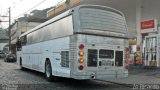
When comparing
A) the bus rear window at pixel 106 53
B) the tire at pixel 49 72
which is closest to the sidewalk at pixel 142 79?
the bus rear window at pixel 106 53

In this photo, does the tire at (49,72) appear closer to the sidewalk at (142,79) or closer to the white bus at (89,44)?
the white bus at (89,44)

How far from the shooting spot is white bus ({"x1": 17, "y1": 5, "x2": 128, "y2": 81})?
12.3 m

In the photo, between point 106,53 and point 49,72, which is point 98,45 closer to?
point 106,53

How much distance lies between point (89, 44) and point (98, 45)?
1.52 ft

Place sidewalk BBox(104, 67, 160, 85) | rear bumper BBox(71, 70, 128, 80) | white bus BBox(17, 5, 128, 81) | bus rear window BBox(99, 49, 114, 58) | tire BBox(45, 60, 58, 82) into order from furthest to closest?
tire BBox(45, 60, 58, 82), sidewalk BBox(104, 67, 160, 85), bus rear window BBox(99, 49, 114, 58), white bus BBox(17, 5, 128, 81), rear bumper BBox(71, 70, 128, 80)

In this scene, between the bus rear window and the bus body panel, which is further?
the bus rear window

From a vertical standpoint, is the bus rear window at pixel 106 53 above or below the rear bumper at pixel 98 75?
above

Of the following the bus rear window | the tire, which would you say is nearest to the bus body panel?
the bus rear window

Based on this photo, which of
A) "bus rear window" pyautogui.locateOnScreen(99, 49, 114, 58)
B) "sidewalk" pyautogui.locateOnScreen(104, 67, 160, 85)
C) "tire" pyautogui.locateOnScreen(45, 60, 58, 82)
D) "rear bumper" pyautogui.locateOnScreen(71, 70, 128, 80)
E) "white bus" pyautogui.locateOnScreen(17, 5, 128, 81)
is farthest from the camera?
"tire" pyautogui.locateOnScreen(45, 60, 58, 82)

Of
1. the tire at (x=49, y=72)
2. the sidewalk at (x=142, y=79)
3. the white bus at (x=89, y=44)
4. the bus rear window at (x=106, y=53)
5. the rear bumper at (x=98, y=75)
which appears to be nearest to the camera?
the rear bumper at (x=98, y=75)

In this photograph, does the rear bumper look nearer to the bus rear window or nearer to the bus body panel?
the bus body panel

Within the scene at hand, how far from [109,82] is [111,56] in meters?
2.71

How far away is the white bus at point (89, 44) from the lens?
1231 cm

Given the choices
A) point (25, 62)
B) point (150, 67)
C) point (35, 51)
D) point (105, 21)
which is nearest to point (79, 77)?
point (105, 21)
